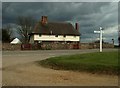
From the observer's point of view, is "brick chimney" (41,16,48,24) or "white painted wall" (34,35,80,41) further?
"brick chimney" (41,16,48,24)

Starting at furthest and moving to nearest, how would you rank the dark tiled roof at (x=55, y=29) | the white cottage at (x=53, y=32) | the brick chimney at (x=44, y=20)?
the brick chimney at (x=44, y=20) → the dark tiled roof at (x=55, y=29) → the white cottage at (x=53, y=32)

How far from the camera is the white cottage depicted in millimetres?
81000

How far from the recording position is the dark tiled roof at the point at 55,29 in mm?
81250

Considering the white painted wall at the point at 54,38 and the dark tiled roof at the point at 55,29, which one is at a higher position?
the dark tiled roof at the point at 55,29

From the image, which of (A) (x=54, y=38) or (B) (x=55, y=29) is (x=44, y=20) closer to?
(B) (x=55, y=29)

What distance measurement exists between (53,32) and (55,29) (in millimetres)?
1943

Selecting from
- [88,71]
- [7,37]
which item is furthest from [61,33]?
[88,71]

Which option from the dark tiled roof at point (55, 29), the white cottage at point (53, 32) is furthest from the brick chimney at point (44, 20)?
the dark tiled roof at point (55, 29)

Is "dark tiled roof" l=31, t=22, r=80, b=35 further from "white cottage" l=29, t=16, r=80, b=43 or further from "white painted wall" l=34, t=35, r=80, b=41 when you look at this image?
"white painted wall" l=34, t=35, r=80, b=41

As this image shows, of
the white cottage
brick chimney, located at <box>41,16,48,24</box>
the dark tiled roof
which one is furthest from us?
brick chimney, located at <box>41,16,48,24</box>

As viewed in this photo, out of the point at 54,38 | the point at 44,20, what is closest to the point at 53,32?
the point at 54,38

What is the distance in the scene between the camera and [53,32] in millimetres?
82375

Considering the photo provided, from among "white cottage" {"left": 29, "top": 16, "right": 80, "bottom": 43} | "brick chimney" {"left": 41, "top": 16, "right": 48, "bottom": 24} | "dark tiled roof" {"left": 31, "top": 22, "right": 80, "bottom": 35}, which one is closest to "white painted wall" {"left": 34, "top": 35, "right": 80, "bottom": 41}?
"white cottage" {"left": 29, "top": 16, "right": 80, "bottom": 43}

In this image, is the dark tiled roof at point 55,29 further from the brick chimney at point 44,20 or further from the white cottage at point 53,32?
the brick chimney at point 44,20
